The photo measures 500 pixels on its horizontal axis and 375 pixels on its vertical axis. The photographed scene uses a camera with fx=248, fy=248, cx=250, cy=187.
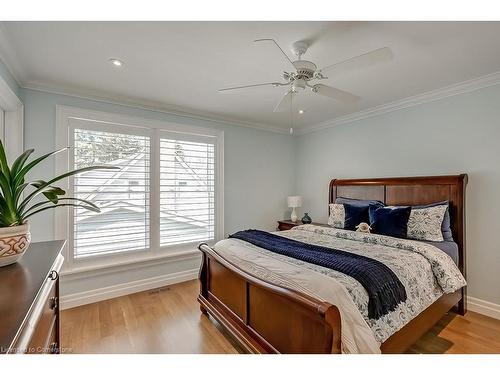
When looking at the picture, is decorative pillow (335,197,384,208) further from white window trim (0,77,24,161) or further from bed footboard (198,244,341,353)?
white window trim (0,77,24,161)

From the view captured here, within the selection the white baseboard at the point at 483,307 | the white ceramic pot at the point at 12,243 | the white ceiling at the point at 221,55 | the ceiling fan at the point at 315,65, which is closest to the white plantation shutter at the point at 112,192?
the white ceiling at the point at 221,55

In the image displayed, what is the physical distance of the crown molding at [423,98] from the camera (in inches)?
103

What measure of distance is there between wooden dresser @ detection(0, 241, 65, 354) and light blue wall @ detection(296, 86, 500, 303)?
3.70 metres

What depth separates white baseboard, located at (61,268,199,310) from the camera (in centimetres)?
284

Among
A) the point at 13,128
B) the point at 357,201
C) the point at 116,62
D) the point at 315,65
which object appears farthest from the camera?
the point at 357,201

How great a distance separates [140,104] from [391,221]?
3408 millimetres

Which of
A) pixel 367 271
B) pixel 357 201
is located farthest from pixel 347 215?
pixel 367 271

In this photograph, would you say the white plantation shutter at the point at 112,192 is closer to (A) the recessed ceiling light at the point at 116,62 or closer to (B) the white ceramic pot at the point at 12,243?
(A) the recessed ceiling light at the point at 116,62

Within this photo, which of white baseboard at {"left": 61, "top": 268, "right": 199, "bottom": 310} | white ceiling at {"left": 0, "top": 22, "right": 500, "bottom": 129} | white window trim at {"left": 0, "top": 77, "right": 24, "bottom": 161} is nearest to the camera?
white ceiling at {"left": 0, "top": 22, "right": 500, "bottom": 129}

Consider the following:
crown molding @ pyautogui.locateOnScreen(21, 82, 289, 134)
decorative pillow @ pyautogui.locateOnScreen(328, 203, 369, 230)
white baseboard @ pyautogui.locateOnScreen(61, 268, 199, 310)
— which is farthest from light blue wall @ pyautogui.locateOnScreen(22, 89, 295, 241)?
decorative pillow @ pyautogui.locateOnScreen(328, 203, 369, 230)

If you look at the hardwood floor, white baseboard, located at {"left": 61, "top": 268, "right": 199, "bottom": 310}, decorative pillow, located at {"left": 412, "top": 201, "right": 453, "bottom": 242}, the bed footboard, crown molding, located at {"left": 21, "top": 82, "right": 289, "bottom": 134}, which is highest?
crown molding, located at {"left": 21, "top": 82, "right": 289, "bottom": 134}

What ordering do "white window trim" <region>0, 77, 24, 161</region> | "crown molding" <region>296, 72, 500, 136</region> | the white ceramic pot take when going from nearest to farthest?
the white ceramic pot
"white window trim" <region>0, 77, 24, 161</region>
"crown molding" <region>296, 72, 500, 136</region>

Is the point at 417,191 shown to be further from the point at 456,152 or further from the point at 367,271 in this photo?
the point at 367,271

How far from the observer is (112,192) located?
3.09 metres
